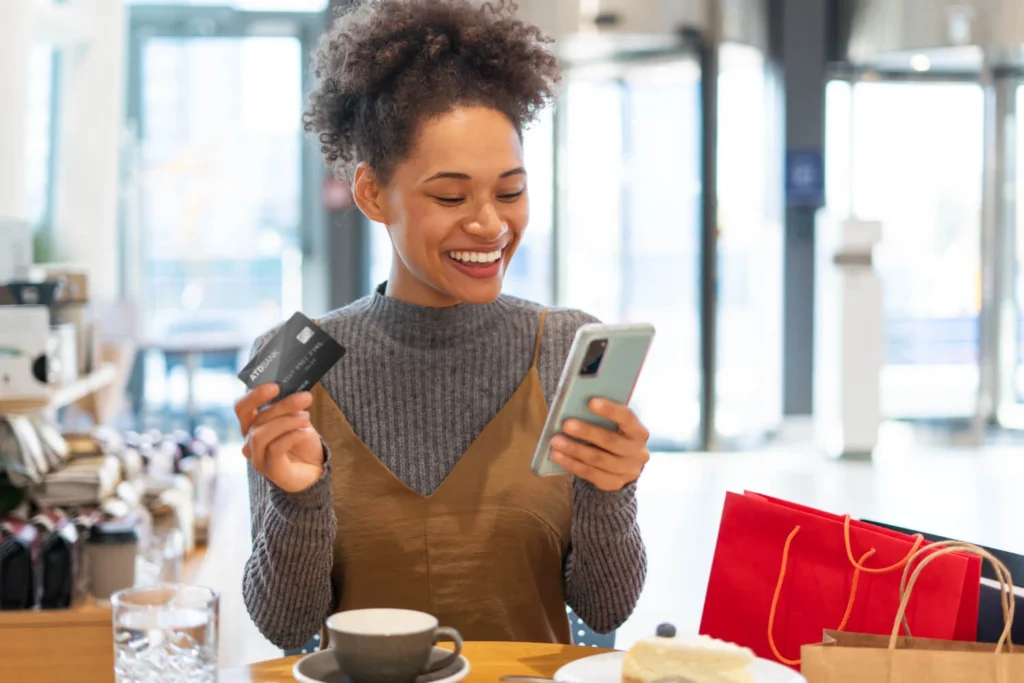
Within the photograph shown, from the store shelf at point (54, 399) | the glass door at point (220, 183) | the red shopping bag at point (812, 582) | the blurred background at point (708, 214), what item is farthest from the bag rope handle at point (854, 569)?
the glass door at point (220, 183)

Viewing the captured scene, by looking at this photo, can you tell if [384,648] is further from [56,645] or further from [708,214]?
[708,214]

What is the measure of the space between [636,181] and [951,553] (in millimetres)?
7333

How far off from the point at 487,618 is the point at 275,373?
61 cm

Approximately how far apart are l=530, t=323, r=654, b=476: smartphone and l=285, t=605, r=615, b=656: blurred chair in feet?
1.94

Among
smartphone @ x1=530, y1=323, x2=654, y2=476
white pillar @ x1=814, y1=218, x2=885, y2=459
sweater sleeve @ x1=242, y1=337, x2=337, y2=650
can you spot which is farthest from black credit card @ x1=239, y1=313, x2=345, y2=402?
white pillar @ x1=814, y1=218, x2=885, y2=459

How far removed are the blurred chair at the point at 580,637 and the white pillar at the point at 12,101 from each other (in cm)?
288

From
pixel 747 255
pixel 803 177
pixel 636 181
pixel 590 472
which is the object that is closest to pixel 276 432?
pixel 590 472

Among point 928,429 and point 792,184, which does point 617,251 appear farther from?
point 928,429

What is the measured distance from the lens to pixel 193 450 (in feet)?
15.4

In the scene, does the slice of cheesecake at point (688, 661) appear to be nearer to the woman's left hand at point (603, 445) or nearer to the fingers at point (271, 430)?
the woman's left hand at point (603, 445)

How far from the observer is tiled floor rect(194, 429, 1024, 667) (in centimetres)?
422

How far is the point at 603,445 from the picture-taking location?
4.80 feet

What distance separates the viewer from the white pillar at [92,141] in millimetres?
6938

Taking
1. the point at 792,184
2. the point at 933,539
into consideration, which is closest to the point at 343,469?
the point at 933,539
